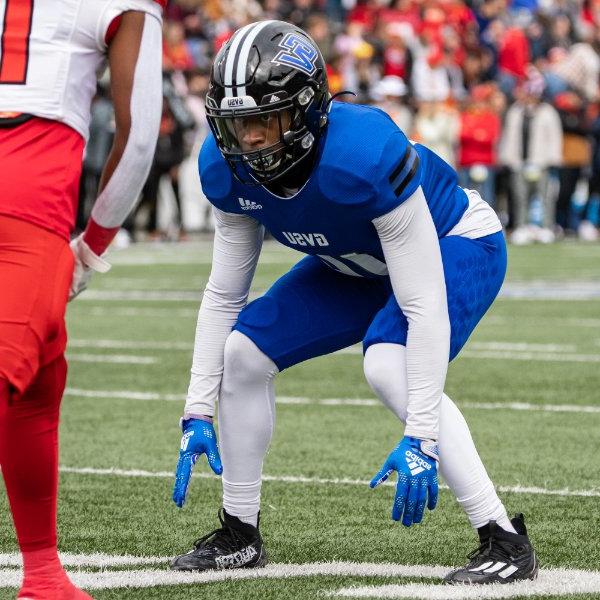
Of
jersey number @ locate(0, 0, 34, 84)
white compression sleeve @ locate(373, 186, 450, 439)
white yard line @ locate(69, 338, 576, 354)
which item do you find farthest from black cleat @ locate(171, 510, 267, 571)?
white yard line @ locate(69, 338, 576, 354)

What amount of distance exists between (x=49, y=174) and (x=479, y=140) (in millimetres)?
→ 17147

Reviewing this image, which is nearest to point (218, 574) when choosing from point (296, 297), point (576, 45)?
point (296, 297)

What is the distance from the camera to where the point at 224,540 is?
447cm

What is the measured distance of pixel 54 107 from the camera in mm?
3535

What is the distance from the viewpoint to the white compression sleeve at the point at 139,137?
360cm

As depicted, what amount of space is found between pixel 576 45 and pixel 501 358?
13811 millimetres

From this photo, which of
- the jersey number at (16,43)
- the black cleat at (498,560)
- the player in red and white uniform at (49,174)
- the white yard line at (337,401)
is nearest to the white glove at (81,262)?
the player in red and white uniform at (49,174)

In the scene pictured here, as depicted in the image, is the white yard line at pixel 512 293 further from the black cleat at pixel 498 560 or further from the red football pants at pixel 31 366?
the red football pants at pixel 31 366

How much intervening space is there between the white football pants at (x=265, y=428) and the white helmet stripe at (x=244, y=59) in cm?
73

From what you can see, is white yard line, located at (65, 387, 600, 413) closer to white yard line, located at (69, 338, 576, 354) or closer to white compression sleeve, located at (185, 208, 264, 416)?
white yard line, located at (69, 338, 576, 354)

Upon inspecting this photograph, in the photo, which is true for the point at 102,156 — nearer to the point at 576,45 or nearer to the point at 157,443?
the point at 576,45

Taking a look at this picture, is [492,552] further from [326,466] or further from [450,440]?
[326,466]

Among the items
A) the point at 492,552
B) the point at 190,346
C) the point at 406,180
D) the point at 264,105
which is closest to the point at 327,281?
the point at 406,180

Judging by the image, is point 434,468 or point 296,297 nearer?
point 434,468
